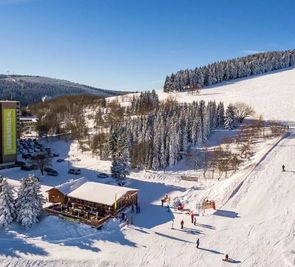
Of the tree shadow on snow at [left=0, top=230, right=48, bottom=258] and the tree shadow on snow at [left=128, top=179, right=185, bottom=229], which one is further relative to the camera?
the tree shadow on snow at [left=128, top=179, right=185, bottom=229]

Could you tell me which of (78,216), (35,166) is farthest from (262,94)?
(78,216)

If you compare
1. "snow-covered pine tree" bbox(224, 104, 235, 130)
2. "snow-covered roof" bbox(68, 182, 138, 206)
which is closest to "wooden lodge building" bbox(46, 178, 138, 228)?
"snow-covered roof" bbox(68, 182, 138, 206)

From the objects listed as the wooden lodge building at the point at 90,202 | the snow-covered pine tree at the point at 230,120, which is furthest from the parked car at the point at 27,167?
the snow-covered pine tree at the point at 230,120

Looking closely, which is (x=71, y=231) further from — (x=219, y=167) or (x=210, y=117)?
(x=210, y=117)

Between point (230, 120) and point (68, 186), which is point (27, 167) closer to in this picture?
point (68, 186)

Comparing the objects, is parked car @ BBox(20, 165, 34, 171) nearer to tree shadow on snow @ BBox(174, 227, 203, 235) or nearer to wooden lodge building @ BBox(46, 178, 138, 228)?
wooden lodge building @ BBox(46, 178, 138, 228)

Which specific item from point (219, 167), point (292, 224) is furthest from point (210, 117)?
point (292, 224)

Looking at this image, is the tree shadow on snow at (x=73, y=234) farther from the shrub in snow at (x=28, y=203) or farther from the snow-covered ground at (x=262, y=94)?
the snow-covered ground at (x=262, y=94)
